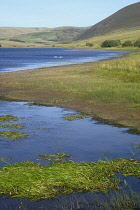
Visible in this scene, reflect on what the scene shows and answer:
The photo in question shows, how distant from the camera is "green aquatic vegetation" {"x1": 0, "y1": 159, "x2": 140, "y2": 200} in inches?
376

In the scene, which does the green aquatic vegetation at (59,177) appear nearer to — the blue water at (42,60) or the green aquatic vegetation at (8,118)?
the green aquatic vegetation at (8,118)

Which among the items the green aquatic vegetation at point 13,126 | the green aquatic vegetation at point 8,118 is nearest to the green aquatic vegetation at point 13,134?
the green aquatic vegetation at point 13,126

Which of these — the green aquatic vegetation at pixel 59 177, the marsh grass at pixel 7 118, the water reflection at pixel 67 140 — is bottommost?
the water reflection at pixel 67 140

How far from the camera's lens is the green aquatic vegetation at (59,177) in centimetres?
956

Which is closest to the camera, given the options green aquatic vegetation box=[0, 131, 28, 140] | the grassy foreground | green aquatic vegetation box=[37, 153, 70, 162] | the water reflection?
green aquatic vegetation box=[37, 153, 70, 162]

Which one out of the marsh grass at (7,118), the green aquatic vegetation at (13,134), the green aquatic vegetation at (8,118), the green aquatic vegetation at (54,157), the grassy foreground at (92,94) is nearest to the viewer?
the green aquatic vegetation at (54,157)

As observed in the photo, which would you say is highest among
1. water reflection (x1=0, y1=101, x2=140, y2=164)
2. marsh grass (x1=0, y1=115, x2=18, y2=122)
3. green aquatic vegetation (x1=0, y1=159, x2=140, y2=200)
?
green aquatic vegetation (x1=0, y1=159, x2=140, y2=200)

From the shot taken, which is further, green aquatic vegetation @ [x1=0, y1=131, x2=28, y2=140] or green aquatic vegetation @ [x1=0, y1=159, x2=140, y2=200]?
green aquatic vegetation @ [x1=0, y1=131, x2=28, y2=140]

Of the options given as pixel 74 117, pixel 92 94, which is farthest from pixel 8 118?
pixel 92 94

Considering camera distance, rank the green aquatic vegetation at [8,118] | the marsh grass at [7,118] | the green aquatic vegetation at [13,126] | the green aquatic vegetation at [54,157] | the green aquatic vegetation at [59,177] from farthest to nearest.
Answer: the green aquatic vegetation at [8,118] < the marsh grass at [7,118] < the green aquatic vegetation at [13,126] < the green aquatic vegetation at [54,157] < the green aquatic vegetation at [59,177]

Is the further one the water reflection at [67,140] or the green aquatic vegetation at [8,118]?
the green aquatic vegetation at [8,118]

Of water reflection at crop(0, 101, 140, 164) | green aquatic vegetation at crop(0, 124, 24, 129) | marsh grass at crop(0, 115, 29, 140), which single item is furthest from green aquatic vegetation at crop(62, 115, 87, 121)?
green aquatic vegetation at crop(0, 124, 24, 129)

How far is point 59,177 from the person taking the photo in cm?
1027

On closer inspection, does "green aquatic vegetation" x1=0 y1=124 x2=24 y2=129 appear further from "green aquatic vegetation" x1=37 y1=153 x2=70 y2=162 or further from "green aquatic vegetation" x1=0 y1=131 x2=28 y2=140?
"green aquatic vegetation" x1=37 y1=153 x2=70 y2=162
